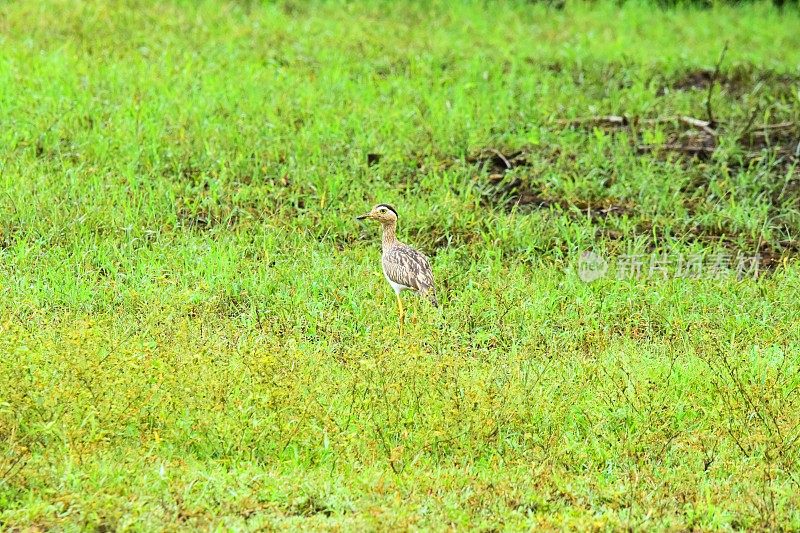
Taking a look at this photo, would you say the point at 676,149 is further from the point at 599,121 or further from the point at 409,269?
the point at 409,269

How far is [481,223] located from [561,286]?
3.97 ft

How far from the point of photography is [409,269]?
8.44 meters

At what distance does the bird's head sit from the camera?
9055 mm

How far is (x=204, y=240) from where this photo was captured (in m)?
9.48

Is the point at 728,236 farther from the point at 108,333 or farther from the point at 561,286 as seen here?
the point at 108,333

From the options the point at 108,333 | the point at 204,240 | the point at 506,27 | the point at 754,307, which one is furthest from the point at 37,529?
the point at 506,27

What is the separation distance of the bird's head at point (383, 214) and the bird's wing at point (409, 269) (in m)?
0.40
